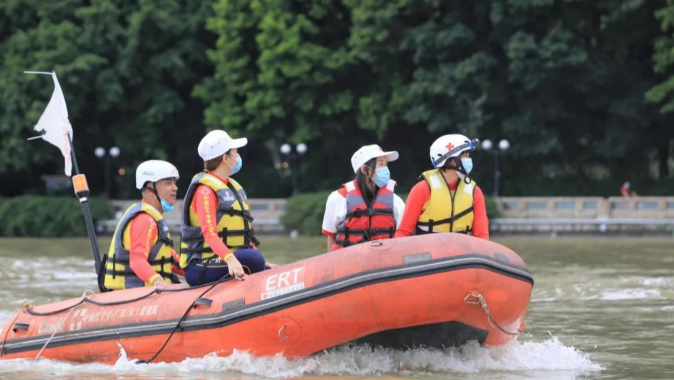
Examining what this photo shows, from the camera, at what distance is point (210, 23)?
41656 mm

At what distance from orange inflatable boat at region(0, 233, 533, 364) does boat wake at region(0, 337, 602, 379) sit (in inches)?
3.4

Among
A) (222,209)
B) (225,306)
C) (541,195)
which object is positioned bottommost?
(541,195)

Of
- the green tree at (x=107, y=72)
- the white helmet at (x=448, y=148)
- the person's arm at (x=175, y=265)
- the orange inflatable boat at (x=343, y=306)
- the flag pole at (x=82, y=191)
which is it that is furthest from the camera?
the green tree at (x=107, y=72)

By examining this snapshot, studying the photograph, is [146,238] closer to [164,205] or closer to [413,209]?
[164,205]

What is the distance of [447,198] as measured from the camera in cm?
1027

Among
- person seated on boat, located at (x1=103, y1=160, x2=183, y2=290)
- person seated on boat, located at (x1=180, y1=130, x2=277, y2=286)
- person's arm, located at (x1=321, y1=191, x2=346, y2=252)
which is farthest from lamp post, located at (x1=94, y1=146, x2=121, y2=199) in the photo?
person seated on boat, located at (x1=180, y1=130, x2=277, y2=286)

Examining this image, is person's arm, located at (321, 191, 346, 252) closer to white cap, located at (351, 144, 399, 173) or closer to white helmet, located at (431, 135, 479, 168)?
white cap, located at (351, 144, 399, 173)

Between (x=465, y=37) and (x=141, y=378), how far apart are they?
29604mm

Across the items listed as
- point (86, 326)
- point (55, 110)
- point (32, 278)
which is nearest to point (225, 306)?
point (86, 326)

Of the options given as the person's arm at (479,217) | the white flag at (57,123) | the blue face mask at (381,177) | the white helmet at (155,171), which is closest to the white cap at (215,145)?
the white helmet at (155,171)

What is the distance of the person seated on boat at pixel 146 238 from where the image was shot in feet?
35.3

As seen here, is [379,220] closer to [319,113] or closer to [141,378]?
[141,378]

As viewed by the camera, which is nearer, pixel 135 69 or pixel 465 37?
pixel 465 37

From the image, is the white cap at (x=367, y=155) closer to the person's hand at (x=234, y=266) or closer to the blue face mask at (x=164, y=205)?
the person's hand at (x=234, y=266)
